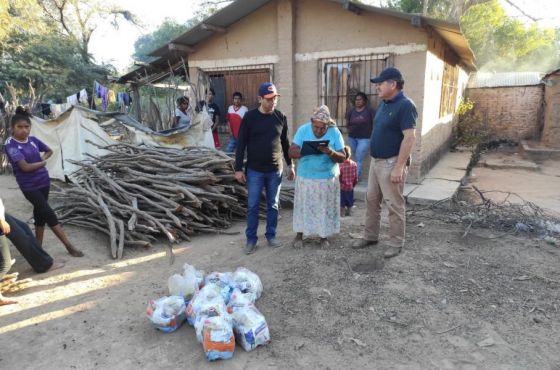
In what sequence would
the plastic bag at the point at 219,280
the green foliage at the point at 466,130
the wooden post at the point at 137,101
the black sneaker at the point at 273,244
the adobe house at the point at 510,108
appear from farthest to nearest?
the adobe house at the point at 510,108 < the green foliage at the point at 466,130 < the wooden post at the point at 137,101 < the black sneaker at the point at 273,244 < the plastic bag at the point at 219,280

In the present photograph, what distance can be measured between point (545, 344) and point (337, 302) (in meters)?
1.53

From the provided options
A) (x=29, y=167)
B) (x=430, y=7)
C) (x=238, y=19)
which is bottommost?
(x=29, y=167)

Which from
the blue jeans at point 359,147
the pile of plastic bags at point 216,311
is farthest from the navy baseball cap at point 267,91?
the blue jeans at point 359,147

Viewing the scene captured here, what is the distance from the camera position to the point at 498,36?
2819 cm

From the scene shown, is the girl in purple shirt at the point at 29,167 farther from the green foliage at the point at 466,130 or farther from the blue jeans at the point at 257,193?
the green foliage at the point at 466,130

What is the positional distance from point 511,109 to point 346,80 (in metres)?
10.8

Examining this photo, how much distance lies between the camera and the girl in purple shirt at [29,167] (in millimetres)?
3904

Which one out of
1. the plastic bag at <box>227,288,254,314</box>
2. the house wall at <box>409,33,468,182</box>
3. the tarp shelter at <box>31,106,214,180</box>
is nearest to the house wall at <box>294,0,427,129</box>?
the house wall at <box>409,33,468,182</box>

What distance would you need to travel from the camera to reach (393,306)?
3.22 m

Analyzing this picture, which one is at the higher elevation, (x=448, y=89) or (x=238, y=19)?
(x=238, y=19)

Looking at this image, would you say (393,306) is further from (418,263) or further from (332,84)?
(332,84)

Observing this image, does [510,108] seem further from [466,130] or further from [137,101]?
[137,101]

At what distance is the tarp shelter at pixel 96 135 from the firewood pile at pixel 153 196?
5.58 feet

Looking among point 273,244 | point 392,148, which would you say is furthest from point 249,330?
point 392,148
